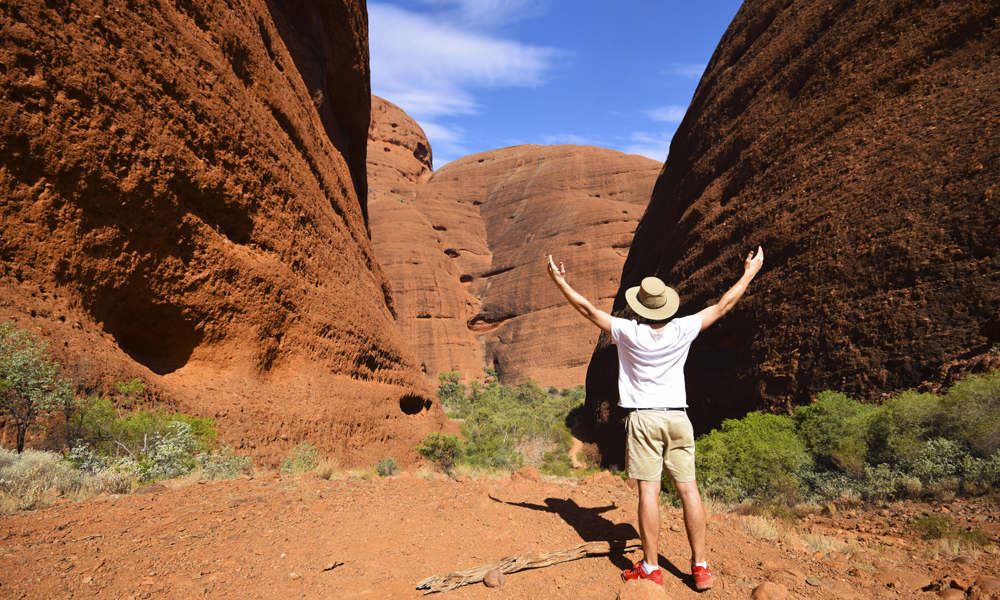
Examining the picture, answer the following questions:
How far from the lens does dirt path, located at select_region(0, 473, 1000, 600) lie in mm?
2453

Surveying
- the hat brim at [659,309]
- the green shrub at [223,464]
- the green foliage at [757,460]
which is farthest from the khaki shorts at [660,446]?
the green foliage at [757,460]

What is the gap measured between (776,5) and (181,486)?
22354 millimetres

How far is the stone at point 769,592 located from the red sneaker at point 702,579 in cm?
22

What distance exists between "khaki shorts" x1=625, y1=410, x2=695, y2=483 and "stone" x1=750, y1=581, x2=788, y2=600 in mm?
636

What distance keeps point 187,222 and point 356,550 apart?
6.55m

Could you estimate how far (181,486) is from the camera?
4137 mm

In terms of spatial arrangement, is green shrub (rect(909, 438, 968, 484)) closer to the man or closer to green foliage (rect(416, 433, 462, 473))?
the man

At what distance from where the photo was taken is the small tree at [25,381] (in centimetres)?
456

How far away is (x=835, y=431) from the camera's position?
26.2ft

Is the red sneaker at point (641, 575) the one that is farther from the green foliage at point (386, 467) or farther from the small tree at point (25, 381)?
the green foliage at point (386, 467)

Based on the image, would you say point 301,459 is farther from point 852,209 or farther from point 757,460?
point 852,209

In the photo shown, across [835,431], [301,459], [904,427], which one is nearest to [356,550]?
[301,459]

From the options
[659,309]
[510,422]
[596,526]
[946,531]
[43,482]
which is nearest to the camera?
[659,309]

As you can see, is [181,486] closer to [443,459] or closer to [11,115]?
[11,115]
